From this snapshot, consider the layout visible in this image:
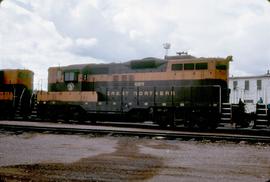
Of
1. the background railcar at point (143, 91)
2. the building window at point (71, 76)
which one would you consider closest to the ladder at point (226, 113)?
the background railcar at point (143, 91)

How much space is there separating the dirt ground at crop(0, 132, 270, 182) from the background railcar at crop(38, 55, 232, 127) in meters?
5.15

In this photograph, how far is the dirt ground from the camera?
241 inches

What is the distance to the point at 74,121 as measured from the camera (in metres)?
21.2

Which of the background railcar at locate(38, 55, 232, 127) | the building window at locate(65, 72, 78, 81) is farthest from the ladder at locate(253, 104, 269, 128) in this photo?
the building window at locate(65, 72, 78, 81)

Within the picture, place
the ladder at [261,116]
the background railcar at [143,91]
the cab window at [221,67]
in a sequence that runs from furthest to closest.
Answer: the cab window at [221,67], the background railcar at [143,91], the ladder at [261,116]

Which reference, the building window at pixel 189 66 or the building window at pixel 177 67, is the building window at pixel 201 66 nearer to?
the building window at pixel 189 66

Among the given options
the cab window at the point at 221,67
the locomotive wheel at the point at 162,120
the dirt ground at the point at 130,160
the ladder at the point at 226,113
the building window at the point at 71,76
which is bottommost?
the dirt ground at the point at 130,160

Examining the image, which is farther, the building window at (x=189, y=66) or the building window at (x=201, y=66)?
the building window at (x=189, y=66)

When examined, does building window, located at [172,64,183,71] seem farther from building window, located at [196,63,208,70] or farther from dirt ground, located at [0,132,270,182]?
dirt ground, located at [0,132,270,182]

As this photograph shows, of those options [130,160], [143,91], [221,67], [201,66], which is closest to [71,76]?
[143,91]

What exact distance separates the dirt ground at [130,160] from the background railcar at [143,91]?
16.9 feet

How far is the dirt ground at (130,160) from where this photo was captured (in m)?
6.12

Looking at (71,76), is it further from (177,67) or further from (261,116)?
(261,116)

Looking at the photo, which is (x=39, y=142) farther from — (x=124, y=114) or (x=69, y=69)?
(x=69, y=69)
